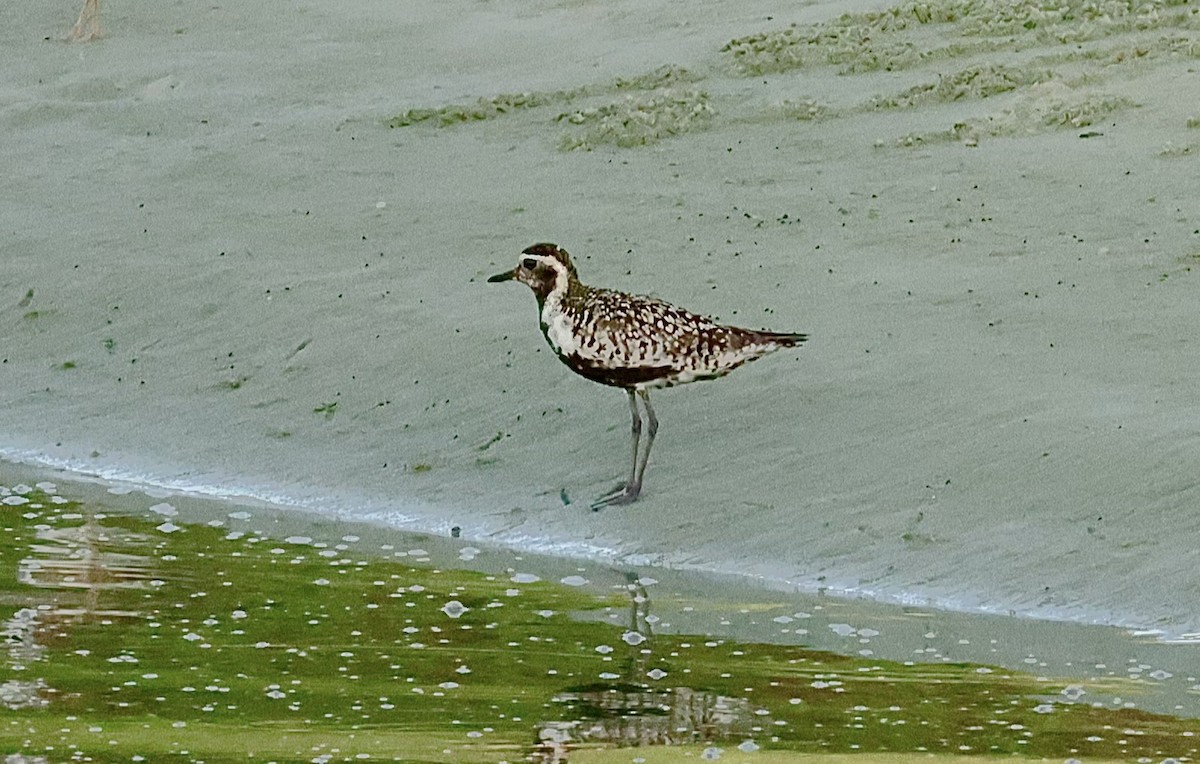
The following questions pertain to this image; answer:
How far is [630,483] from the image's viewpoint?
945 cm

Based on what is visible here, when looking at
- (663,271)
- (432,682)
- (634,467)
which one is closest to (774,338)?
(634,467)

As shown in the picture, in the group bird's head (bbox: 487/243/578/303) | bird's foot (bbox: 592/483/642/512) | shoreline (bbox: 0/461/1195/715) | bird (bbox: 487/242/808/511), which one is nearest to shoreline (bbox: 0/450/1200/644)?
shoreline (bbox: 0/461/1195/715)

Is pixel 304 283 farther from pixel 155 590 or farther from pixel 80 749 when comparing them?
pixel 80 749

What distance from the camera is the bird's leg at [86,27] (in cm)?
1700

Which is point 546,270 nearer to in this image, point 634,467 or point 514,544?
point 634,467

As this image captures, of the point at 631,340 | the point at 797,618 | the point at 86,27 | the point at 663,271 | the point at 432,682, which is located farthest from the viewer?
the point at 86,27

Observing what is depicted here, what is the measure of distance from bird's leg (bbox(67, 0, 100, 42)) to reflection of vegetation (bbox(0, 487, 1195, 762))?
8.88 meters

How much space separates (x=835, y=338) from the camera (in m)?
10.6

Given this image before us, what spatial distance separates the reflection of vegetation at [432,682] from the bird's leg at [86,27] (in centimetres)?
888

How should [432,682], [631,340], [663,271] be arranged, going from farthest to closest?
[663,271] → [631,340] → [432,682]

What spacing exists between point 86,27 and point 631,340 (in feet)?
30.0

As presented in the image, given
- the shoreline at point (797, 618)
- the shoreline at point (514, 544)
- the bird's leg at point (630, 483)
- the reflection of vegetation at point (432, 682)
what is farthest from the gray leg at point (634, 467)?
the reflection of vegetation at point (432, 682)

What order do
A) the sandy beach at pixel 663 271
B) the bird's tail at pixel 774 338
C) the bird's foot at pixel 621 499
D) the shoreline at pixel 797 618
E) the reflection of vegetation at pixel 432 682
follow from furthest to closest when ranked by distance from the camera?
1. the bird's tail at pixel 774 338
2. the bird's foot at pixel 621 499
3. the sandy beach at pixel 663 271
4. the shoreline at pixel 797 618
5. the reflection of vegetation at pixel 432 682

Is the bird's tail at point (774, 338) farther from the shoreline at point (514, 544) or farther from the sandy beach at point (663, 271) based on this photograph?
the shoreline at point (514, 544)
